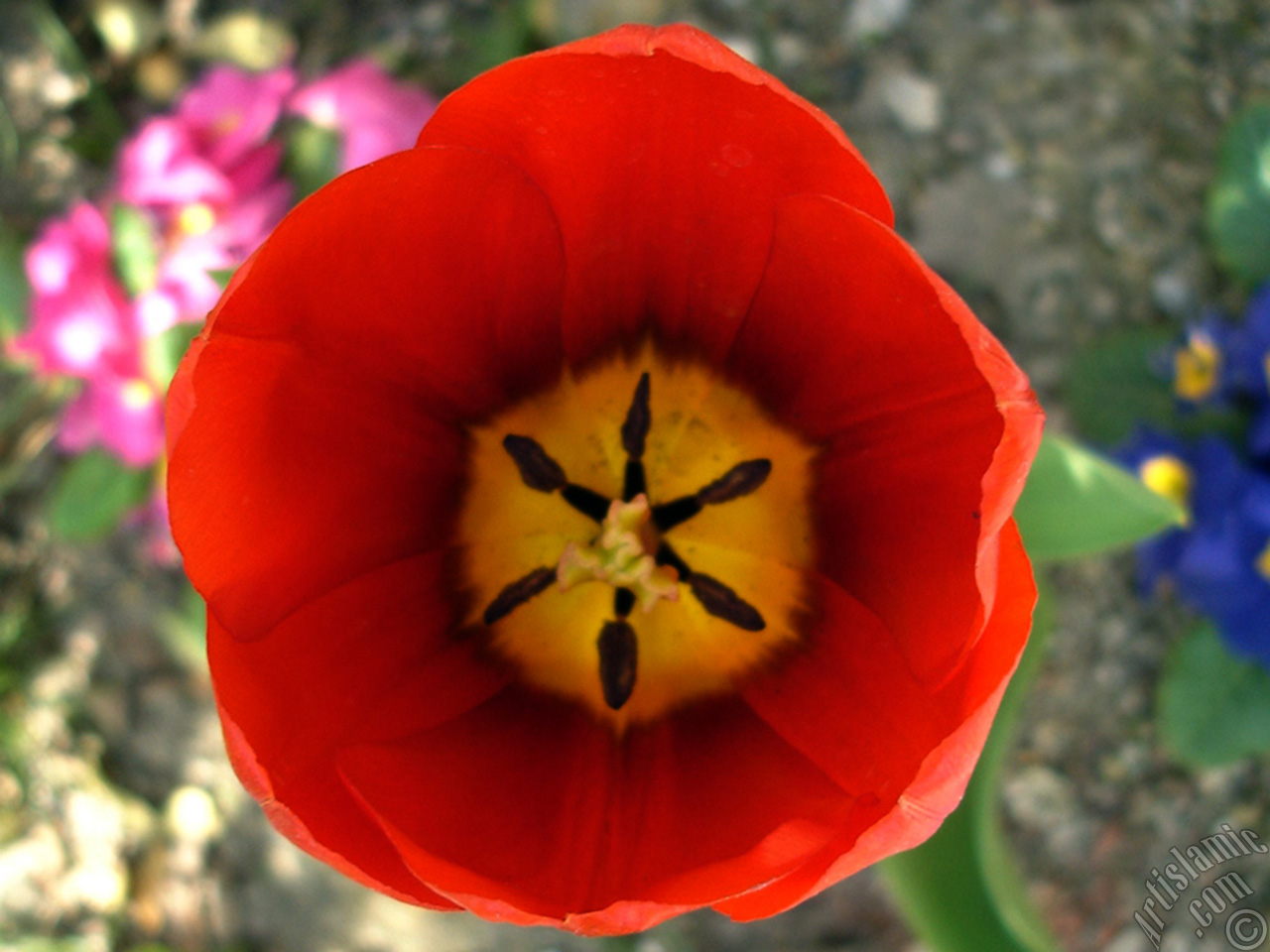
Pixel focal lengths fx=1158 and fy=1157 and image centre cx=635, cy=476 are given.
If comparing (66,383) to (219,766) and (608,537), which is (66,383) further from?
(608,537)

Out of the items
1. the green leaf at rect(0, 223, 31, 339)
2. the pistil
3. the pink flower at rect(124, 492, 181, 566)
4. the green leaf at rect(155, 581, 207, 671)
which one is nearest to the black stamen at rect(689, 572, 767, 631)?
the pistil

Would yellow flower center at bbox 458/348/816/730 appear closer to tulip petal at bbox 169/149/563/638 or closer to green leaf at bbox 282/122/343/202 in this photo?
tulip petal at bbox 169/149/563/638

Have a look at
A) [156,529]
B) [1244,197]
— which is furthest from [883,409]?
[156,529]

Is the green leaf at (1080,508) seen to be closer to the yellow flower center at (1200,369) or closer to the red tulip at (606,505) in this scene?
the red tulip at (606,505)

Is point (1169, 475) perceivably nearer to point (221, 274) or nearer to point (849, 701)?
point (849, 701)

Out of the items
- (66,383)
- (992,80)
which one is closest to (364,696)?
(66,383)
